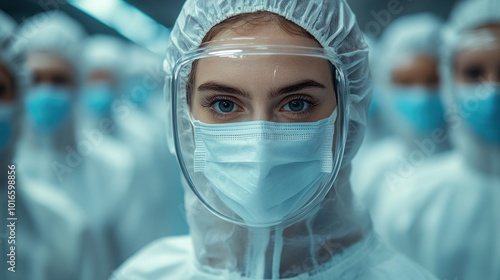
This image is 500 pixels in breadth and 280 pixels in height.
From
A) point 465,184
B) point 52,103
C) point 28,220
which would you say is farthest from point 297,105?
point 52,103

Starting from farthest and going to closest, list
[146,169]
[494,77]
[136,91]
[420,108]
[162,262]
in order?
[136,91] → [146,169] → [420,108] → [494,77] → [162,262]

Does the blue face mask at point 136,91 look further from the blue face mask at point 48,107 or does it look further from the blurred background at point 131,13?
the blue face mask at point 48,107

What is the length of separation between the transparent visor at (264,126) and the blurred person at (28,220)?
1007 millimetres

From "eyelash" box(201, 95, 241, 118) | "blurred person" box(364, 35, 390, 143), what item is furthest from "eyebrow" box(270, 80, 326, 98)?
"blurred person" box(364, 35, 390, 143)

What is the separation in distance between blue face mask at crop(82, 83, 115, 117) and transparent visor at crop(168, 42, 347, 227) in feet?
6.71

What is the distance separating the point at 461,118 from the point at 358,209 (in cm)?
126

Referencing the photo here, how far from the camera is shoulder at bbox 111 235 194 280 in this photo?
148 centimetres

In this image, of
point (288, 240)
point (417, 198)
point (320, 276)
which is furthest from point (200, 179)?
point (417, 198)

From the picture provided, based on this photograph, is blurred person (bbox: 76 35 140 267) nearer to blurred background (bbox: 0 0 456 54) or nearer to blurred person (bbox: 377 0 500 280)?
blurred background (bbox: 0 0 456 54)

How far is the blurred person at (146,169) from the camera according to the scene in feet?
8.85

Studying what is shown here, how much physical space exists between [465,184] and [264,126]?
1.63 meters

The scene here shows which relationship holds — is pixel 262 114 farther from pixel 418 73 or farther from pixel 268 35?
pixel 418 73

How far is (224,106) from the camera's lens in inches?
49.7

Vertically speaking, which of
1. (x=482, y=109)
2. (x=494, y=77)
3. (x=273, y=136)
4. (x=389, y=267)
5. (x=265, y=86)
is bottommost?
(x=389, y=267)
